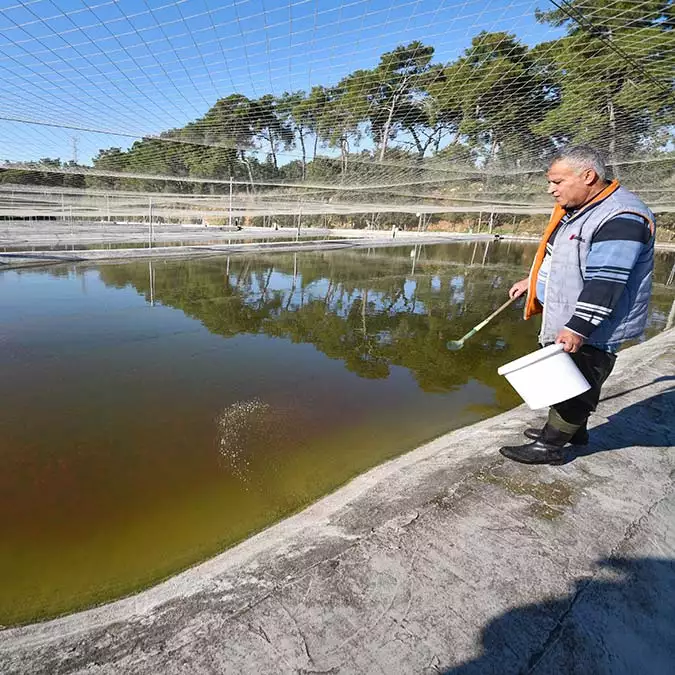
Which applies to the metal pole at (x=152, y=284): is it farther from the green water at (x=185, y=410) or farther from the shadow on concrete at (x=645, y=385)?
the shadow on concrete at (x=645, y=385)

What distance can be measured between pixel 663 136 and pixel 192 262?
11839 mm

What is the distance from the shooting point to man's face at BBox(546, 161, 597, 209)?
59.6 inches

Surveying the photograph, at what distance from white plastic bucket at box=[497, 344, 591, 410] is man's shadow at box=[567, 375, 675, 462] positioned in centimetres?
55

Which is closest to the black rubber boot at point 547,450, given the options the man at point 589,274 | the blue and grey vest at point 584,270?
the man at point 589,274

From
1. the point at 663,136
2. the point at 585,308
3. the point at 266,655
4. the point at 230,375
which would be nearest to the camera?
the point at 266,655

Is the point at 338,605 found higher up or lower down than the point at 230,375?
higher up

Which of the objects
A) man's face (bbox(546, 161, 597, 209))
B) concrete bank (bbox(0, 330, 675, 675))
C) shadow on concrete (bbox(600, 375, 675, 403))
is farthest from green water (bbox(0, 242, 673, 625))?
man's face (bbox(546, 161, 597, 209))

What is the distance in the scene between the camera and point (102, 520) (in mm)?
1661

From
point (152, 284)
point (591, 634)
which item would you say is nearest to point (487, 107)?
point (152, 284)

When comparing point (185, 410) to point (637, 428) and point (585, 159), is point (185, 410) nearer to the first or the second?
point (585, 159)

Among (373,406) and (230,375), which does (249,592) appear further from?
(230,375)

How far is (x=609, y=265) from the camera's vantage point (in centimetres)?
142

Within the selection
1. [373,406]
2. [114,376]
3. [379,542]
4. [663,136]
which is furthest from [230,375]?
[663,136]

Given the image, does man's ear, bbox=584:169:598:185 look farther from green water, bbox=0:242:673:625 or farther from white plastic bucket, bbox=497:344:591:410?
green water, bbox=0:242:673:625
